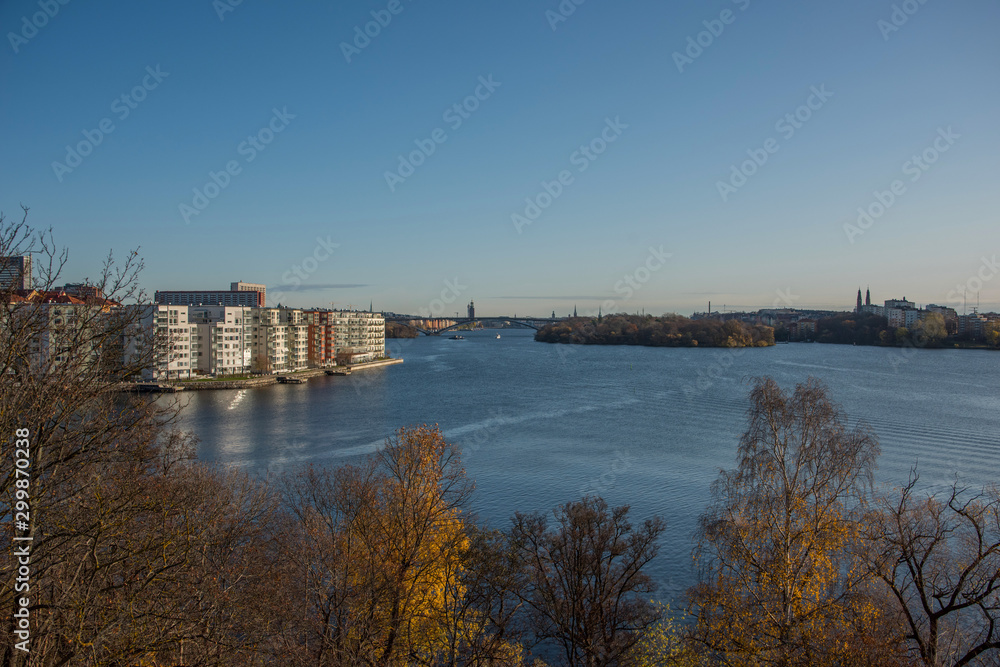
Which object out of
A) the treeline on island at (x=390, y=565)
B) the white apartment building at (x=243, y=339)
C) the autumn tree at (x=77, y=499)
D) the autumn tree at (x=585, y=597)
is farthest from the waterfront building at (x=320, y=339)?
the autumn tree at (x=77, y=499)

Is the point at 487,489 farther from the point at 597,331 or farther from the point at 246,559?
the point at 597,331

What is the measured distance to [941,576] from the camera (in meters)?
5.72

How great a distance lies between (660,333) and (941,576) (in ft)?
163

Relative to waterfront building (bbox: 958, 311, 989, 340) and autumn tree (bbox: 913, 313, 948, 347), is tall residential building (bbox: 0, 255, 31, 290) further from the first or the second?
waterfront building (bbox: 958, 311, 989, 340)

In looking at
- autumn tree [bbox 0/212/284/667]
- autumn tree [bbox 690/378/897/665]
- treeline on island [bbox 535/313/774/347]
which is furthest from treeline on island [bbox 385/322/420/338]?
autumn tree [bbox 0/212/284/667]

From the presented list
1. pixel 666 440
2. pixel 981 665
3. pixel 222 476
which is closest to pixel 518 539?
pixel 981 665

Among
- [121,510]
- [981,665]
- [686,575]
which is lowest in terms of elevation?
[686,575]

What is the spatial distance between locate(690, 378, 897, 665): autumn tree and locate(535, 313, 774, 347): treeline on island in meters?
45.1

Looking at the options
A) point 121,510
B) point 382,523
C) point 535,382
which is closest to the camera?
point 121,510

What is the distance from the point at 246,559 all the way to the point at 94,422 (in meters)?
3.13

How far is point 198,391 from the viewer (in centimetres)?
2238

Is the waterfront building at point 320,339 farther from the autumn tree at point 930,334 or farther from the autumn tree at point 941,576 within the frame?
the autumn tree at point 930,334

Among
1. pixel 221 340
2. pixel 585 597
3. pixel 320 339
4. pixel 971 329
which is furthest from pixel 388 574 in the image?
pixel 971 329

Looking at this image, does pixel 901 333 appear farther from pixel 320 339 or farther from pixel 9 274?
pixel 9 274
